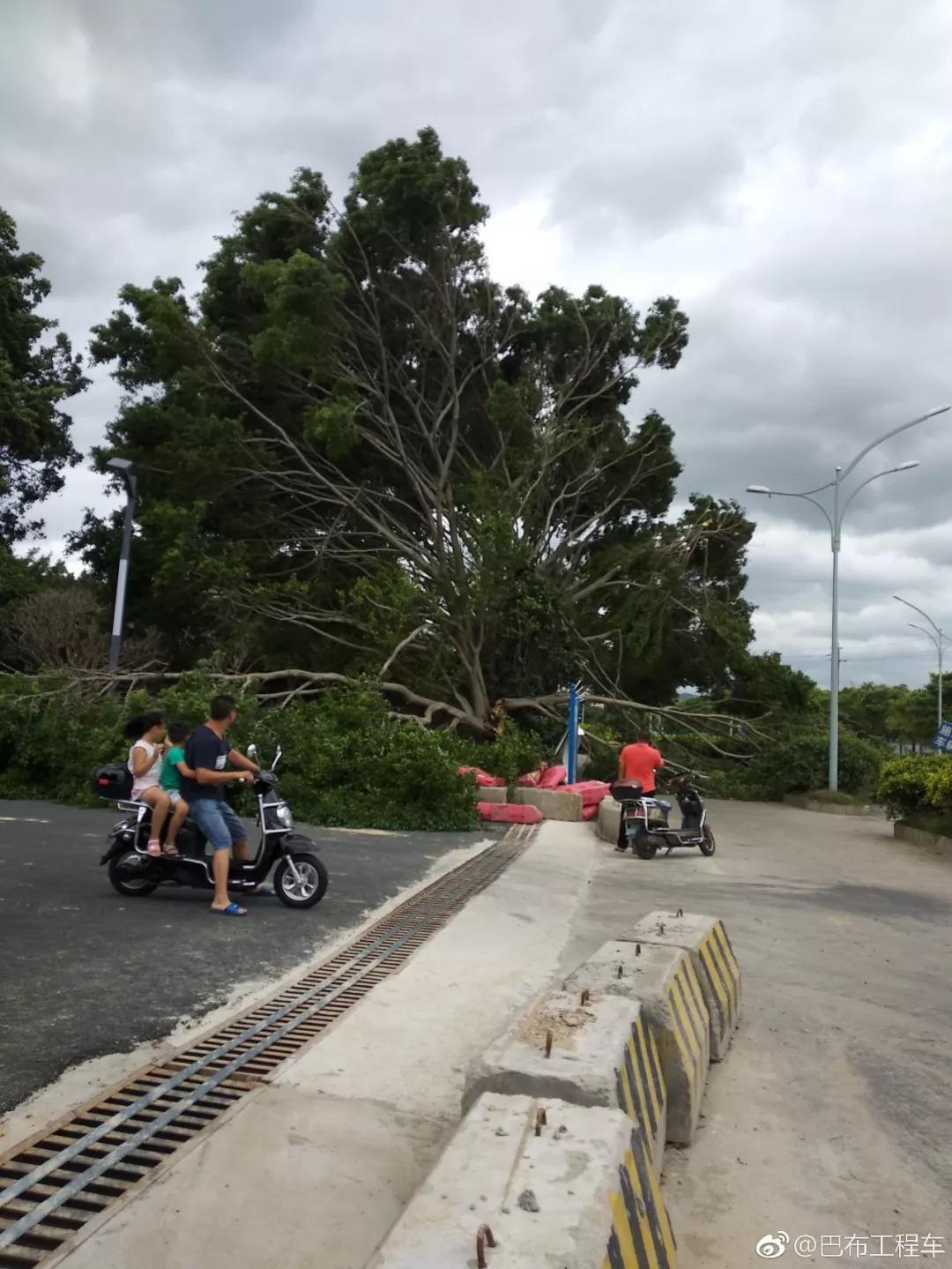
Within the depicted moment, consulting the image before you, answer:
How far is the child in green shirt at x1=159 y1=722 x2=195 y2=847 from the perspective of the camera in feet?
27.0

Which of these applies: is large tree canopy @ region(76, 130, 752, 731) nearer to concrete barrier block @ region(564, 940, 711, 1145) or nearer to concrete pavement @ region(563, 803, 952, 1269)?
concrete pavement @ region(563, 803, 952, 1269)

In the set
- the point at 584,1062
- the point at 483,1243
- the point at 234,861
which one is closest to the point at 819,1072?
the point at 584,1062

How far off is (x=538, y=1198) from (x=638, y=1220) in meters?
0.44

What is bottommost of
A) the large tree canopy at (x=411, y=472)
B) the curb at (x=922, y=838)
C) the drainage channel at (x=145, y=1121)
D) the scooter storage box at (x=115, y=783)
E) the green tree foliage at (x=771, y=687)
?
the drainage channel at (x=145, y=1121)

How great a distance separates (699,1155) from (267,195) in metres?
28.6

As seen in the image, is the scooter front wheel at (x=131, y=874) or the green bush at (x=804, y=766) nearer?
the scooter front wheel at (x=131, y=874)

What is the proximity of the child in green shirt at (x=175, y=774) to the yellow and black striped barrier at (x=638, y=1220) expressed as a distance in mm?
5612

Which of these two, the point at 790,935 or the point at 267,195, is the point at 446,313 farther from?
the point at 790,935

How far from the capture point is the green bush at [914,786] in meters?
16.9

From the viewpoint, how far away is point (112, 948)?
265 inches

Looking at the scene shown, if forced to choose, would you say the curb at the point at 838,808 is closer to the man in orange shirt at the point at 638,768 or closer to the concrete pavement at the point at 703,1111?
the man in orange shirt at the point at 638,768

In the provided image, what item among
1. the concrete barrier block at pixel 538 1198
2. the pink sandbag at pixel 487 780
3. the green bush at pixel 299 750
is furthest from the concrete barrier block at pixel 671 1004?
the pink sandbag at pixel 487 780

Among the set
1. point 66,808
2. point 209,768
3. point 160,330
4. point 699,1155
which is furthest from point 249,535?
point 699,1155

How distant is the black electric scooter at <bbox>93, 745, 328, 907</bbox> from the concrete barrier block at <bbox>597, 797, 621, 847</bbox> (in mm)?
7426
